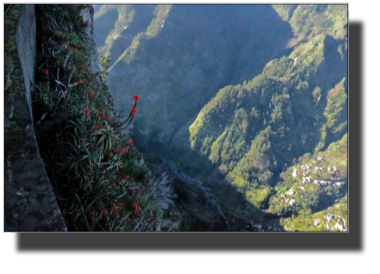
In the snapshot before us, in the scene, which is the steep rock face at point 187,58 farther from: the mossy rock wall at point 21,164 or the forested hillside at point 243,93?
the mossy rock wall at point 21,164

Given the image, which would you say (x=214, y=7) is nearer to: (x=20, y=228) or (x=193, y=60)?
(x=193, y=60)

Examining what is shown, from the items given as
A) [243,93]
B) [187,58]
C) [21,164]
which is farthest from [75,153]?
[187,58]

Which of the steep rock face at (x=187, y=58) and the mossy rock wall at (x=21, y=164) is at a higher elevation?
the steep rock face at (x=187, y=58)

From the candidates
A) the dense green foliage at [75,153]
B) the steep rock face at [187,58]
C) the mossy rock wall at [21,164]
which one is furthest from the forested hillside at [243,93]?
the mossy rock wall at [21,164]

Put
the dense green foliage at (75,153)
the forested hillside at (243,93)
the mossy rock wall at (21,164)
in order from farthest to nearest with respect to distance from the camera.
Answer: the forested hillside at (243,93)
the dense green foliage at (75,153)
the mossy rock wall at (21,164)

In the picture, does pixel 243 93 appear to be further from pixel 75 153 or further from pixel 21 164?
pixel 21 164
